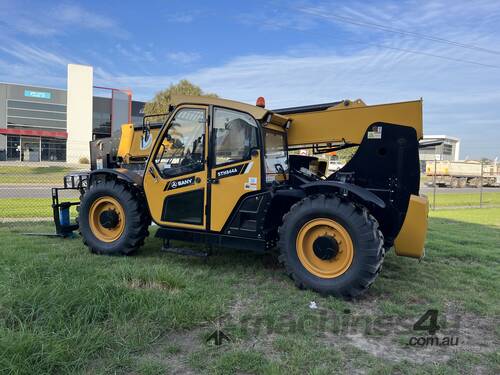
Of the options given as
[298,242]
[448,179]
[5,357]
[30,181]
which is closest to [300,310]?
[298,242]

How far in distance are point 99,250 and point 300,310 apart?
3.40 metres

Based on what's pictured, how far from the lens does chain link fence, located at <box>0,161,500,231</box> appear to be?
32.9ft

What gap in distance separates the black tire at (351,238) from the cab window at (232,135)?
1.02 metres

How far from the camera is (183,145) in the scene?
217 inches

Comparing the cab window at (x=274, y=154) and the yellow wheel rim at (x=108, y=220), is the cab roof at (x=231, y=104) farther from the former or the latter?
the yellow wheel rim at (x=108, y=220)

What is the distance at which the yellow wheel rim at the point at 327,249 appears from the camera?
4.54 meters

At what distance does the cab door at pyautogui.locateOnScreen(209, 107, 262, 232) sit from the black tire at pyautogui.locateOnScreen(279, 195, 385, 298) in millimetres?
719

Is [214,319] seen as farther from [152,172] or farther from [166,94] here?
[166,94]

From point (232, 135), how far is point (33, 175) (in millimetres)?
18145

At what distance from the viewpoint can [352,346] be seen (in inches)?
133

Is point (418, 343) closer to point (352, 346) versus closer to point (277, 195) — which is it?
point (352, 346)

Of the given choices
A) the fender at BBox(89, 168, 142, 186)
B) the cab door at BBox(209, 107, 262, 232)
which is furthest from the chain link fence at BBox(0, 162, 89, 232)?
the cab door at BBox(209, 107, 262, 232)

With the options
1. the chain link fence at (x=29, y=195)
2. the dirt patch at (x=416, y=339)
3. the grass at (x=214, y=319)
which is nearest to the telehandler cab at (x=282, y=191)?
the grass at (x=214, y=319)

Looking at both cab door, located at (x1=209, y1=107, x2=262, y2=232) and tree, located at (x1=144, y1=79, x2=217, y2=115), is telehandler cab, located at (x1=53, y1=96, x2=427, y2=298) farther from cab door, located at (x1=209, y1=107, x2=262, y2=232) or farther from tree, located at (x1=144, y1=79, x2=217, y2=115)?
tree, located at (x1=144, y1=79, x2=217, y2=115)
